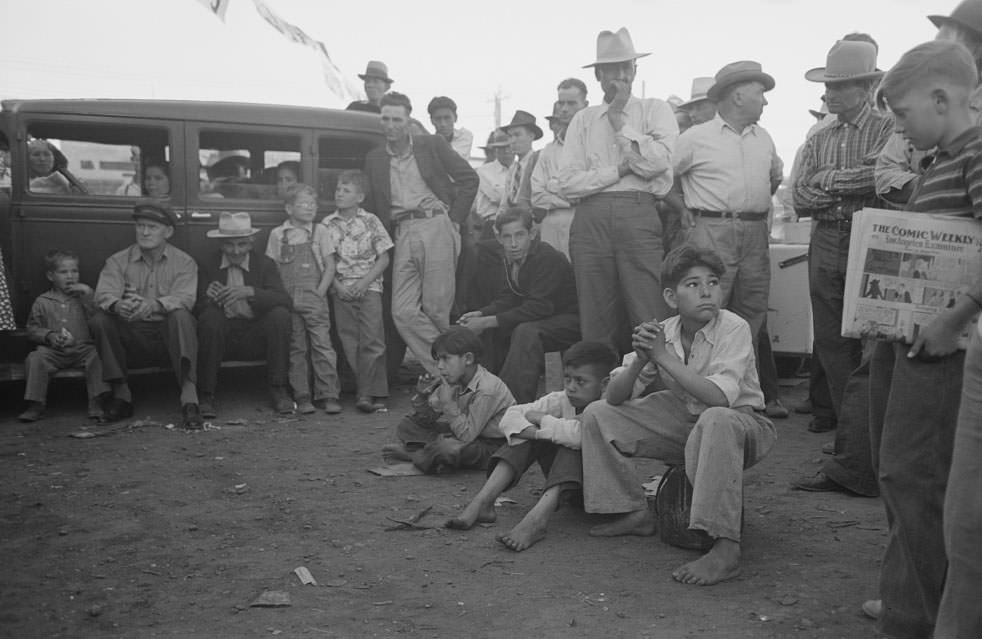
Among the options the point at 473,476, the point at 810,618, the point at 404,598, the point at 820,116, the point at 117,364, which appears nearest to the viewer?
the point at 810,618

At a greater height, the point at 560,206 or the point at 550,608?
the point at 560,206

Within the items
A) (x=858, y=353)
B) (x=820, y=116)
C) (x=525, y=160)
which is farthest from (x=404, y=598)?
(x=820, y=116)

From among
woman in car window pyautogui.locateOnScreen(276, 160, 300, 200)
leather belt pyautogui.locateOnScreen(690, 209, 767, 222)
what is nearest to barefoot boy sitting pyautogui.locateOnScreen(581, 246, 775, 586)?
leather belt pyautogui.locateOnScreen(690, 209, 767, 222)

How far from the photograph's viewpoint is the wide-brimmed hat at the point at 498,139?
1027 cm

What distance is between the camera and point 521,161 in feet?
30.1

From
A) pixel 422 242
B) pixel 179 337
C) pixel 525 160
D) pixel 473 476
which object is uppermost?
pixel 525 160

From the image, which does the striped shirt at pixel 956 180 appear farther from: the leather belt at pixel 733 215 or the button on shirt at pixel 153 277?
the button on shirt at pixel 153 277

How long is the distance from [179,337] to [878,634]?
210 inches

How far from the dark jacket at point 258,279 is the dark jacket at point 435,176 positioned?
938 mm

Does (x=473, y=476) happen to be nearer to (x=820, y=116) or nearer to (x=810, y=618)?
(x=810, y=618)

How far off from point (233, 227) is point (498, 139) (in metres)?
3.47

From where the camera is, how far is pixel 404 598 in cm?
392

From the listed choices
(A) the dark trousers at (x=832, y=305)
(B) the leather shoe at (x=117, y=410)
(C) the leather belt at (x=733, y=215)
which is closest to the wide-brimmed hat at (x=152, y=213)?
(B) the leather shoe at (x=117, y=410)

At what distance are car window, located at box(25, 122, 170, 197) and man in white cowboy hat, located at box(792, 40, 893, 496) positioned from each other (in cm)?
456
